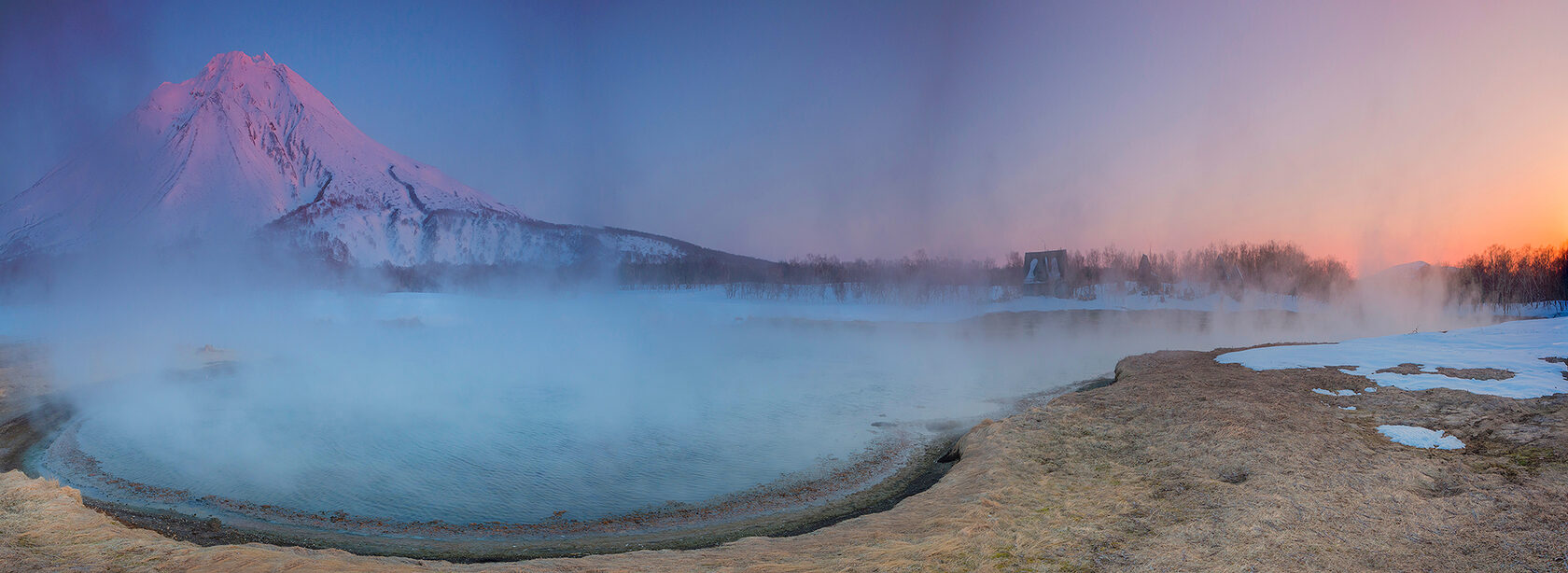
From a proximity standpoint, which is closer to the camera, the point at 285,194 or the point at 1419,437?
the point at 1419,437

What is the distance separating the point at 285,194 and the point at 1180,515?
521ft

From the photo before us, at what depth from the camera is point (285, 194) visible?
414ft

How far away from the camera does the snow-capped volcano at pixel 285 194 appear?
88.5 m

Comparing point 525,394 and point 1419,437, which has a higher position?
point 1419,437

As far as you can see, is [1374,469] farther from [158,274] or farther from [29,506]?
[158,274]

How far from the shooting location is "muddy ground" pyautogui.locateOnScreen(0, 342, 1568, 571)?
507cm

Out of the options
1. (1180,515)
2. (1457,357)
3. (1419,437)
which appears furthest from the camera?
(1457,357)

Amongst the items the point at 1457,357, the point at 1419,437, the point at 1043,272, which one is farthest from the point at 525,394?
the point at 1043,272

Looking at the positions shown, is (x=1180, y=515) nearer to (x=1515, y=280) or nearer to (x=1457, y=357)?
(x=1457, y=357)

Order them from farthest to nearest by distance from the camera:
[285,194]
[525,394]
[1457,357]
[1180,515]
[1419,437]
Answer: [285,194] < [525,394] < [1457,357] < [1419,437] < [1180,515]

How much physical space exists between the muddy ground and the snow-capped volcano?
320ft

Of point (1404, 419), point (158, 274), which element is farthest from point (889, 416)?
point (158, 274)

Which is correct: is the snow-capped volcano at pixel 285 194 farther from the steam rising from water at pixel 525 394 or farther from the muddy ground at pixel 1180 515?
the muddy ground at pixel 1180 515

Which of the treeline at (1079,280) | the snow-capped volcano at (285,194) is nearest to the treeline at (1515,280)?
the treeline at (1079,280)
